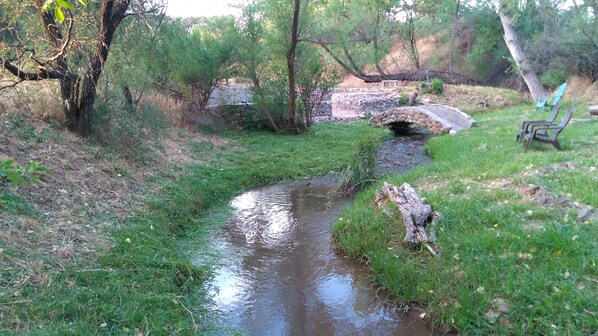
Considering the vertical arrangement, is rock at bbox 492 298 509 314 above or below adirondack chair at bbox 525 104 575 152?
below

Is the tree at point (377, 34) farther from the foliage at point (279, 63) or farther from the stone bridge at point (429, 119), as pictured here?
the foliage at point (279, 63)

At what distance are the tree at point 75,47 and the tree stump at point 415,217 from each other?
504 centimetres

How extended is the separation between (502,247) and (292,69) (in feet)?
36.2

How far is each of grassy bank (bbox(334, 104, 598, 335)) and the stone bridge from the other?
6.72m

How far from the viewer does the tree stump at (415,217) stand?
19.1 feet

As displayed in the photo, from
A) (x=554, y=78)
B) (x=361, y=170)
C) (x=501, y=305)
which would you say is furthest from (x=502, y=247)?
(x=554, y=78)

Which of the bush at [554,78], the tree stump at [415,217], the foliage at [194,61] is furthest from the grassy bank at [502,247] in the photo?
the bush at [554,78]

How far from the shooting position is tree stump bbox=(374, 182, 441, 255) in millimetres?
5812

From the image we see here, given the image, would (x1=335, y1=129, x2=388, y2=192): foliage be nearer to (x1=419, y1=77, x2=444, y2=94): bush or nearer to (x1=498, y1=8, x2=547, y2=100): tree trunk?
(x1=498, y1=8, x2=547, y2=100): tree trunk

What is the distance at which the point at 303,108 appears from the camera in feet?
53.1

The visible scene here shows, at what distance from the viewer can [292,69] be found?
15.2 m

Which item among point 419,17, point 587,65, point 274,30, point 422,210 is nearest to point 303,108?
point 274,30

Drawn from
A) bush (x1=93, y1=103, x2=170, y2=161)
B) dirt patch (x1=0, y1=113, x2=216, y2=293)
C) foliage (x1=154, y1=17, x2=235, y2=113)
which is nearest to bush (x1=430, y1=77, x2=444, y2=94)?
foliage (x1=154, y1=17, x2=235, y2=113)

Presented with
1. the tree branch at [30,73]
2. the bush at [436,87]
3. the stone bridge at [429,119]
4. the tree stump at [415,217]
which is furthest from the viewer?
the bush at [436,87]
